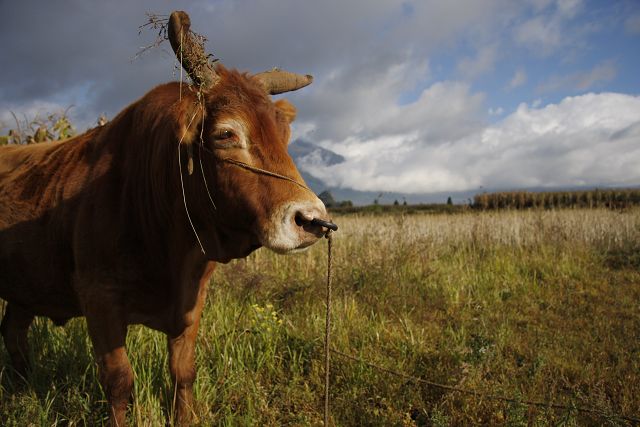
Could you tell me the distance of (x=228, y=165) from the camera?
7.88 feet

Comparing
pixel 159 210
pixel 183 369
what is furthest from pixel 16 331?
pixel 159 210

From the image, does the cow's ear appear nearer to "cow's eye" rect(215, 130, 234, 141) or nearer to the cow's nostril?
"cow's eye" rect(215, 130, 234, 141)

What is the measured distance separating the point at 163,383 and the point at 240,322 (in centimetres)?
119

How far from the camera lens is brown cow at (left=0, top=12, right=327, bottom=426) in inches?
93.6

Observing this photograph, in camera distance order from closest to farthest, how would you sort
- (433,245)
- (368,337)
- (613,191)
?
(368,337), (433,245), (613,191)

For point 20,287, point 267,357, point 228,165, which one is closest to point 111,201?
point 228,165

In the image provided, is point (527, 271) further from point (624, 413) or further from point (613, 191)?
point (613, 191)

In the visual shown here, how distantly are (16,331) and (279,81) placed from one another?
3.43m

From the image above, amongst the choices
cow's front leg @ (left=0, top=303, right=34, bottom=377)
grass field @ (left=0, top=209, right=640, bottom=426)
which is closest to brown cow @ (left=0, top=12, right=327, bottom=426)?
grass field @ (left=0, top=209, right=640, bottom=426)

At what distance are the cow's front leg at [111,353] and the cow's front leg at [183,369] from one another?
479mm

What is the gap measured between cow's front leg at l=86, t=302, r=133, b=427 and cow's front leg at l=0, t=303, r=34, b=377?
5.93ft

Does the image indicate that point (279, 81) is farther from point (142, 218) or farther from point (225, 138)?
point (142, 218)

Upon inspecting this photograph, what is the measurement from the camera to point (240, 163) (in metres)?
2.37

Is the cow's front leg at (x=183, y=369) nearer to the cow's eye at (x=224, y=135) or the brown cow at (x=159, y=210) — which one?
the brown cow at (x=159, y=210)
